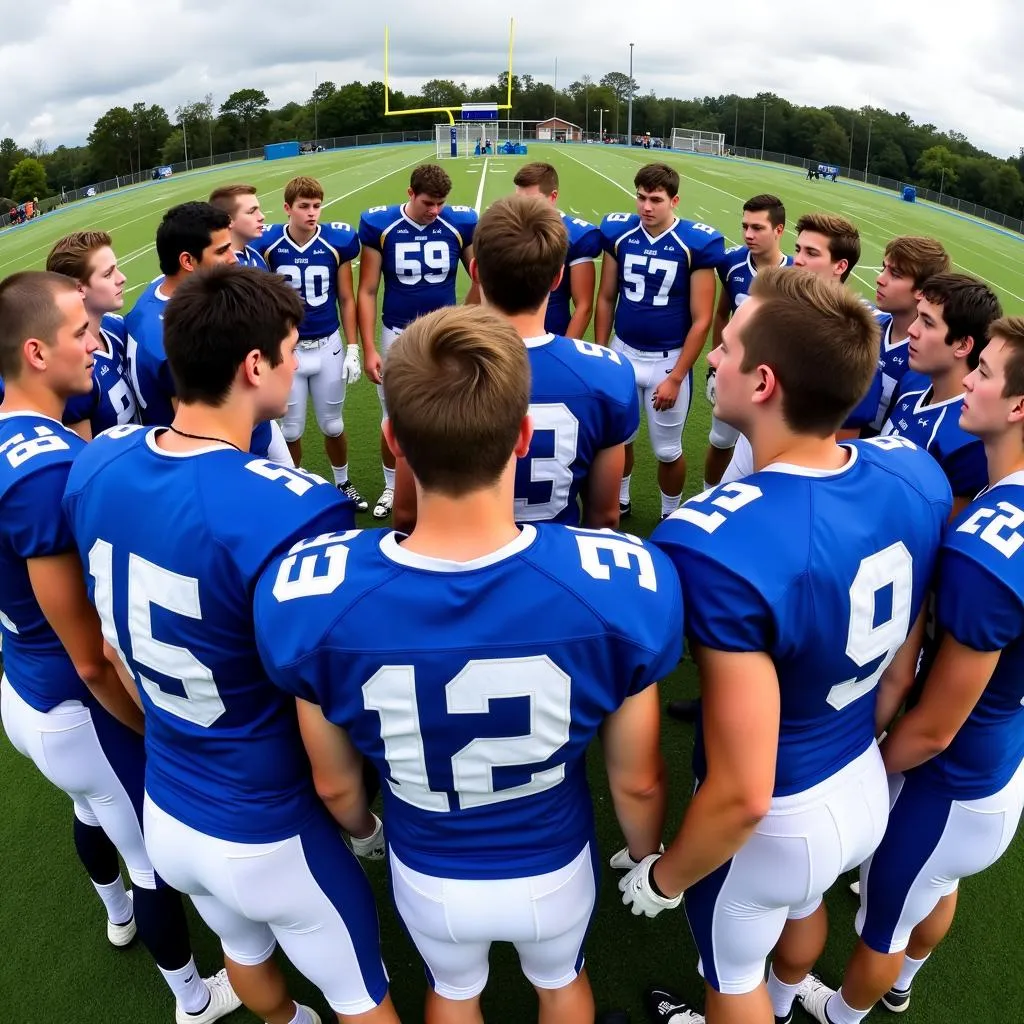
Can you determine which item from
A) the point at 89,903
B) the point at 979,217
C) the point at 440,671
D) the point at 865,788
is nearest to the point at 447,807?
the point at 440,671

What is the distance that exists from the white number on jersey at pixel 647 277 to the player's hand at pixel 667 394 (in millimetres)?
590

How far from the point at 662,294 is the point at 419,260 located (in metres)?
1.90

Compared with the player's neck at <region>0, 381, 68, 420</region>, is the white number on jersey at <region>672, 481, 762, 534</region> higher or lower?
higher

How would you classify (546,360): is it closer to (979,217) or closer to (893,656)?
(893,656)

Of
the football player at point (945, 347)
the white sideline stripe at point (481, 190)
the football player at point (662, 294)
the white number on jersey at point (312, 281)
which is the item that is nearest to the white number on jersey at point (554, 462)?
the football player at point (945, 347)

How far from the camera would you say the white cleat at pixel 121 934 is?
305 centimetres

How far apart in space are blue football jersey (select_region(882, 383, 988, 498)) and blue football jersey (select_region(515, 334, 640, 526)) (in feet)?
3.70

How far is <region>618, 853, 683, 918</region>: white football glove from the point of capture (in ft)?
6.75

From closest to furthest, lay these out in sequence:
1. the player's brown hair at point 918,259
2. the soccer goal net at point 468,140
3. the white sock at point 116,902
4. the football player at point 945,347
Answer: the white sock at point 116,902 < the football player at point 945,347 < the player's brown hair at point 918,259 < the soccer goal net at point 468,140

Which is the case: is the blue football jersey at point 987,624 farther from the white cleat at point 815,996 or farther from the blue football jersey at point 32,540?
the blue football jersey at point 32,540

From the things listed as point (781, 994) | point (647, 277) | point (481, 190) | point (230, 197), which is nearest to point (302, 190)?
point (230, 197)

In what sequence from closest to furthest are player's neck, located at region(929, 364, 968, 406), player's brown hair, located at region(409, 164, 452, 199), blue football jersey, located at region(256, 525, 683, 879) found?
blue football jersey, located at region(256, 525, 683, 879) < player's neck, located at region(929, 364, 968, 406) < player's brown hair, located at region(409, 164, 452, 199)

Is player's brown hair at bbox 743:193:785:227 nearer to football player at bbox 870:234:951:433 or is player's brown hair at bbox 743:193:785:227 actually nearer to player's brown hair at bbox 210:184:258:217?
football player at bbox 870:234:951:433

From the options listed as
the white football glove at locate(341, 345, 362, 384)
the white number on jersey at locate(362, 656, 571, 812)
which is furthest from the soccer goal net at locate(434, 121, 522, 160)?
the white number on jersey at locate(362, 656, 571, 812)
